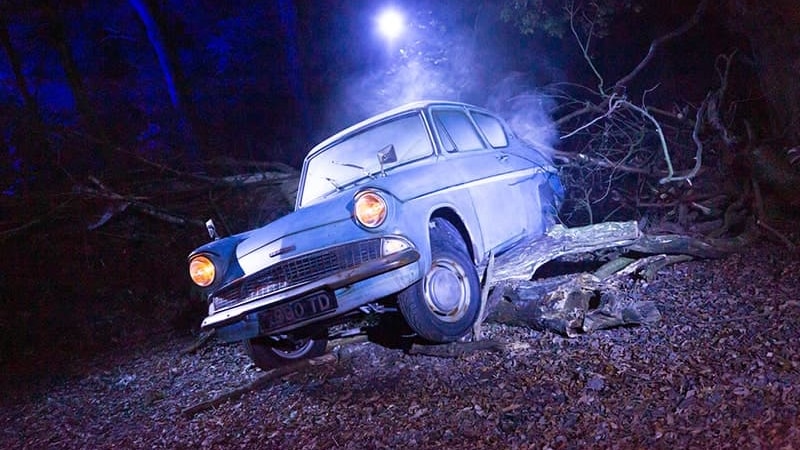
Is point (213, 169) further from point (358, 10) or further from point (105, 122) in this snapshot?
point (358, 10)

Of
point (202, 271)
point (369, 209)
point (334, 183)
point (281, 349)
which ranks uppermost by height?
point (334, 183)

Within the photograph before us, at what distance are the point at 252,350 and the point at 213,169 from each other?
542cm

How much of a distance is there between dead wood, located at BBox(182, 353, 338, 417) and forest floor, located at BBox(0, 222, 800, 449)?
0.15 ft

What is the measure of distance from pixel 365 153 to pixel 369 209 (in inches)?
57.5

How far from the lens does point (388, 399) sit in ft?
12.4

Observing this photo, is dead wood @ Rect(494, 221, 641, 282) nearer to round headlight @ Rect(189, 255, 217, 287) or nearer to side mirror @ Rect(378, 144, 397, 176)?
side mirror @ Rect(378, 144, 397, 176)

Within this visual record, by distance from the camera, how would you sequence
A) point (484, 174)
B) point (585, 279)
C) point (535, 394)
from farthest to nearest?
point (484, 174) → point (585, 279) → point (535, 394)

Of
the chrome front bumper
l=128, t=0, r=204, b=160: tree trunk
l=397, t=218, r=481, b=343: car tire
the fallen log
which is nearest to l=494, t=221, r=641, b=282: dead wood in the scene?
the fallen log

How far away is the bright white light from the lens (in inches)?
406

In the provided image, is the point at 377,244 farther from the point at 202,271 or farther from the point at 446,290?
the point at 202,271

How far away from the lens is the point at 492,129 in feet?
20.5

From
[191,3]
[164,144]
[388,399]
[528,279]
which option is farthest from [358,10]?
[388,399]

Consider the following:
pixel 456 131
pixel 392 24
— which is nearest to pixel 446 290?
pixel 456 131

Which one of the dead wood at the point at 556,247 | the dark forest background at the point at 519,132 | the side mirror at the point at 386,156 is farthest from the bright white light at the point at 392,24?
the dead wood at the point at 556,247
